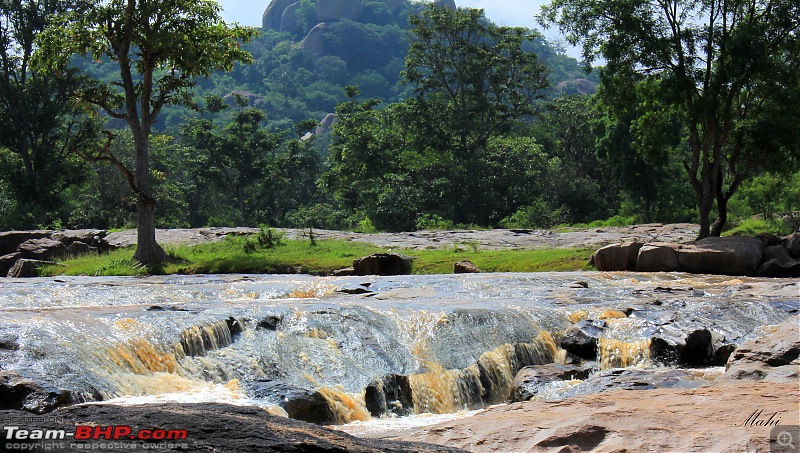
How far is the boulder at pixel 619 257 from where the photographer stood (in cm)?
2128

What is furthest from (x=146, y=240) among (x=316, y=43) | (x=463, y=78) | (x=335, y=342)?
(x=316, y=43)

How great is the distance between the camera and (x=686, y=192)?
38469 mm

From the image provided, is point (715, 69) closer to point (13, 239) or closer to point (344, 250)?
point (344, 250)

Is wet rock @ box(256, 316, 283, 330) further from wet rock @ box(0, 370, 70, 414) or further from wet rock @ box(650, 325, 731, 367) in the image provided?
wet rock @ box(650, 325, 731, 367)

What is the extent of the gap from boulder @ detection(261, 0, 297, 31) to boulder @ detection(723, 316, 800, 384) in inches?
5751

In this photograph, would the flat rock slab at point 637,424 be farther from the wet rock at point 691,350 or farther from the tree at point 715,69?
the tree at point 715,69

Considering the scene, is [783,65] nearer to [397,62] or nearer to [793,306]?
[793,306]

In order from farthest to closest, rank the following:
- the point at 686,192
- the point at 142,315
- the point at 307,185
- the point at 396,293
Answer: the point at 307,185, the point at 686,192, the point at 396,293, the point at 142,315

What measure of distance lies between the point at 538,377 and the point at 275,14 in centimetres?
14845

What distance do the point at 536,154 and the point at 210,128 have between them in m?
19.2

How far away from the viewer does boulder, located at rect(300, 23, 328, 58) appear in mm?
123688

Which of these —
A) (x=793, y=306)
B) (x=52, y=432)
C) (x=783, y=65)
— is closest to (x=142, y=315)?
(x=52, y=432)

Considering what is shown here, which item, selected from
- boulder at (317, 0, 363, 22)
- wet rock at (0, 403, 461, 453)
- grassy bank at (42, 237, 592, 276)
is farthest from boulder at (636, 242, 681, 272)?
boulder at (317, 0, 363, 22)

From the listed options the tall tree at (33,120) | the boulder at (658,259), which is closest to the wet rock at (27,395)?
the boulder at (658,259)
